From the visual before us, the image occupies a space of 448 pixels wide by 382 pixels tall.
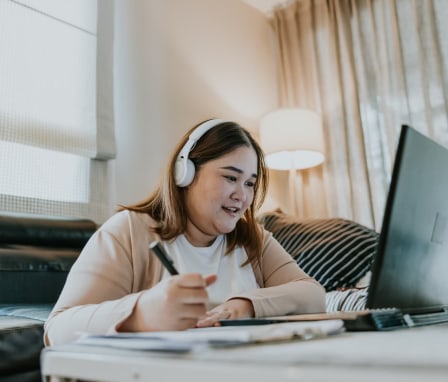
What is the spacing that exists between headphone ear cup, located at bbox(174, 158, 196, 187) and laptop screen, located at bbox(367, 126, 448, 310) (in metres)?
0.59

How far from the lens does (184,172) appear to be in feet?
3.79

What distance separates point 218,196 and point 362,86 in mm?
1983

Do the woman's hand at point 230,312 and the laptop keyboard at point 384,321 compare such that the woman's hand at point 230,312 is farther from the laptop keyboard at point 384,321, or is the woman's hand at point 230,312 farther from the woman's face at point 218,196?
the woman's face at point 218,196

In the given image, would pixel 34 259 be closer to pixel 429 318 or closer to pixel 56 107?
pixel 56 107

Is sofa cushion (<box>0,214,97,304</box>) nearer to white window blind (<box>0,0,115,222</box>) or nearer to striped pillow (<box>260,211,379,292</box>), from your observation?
white window blind (<box>0,0,115,222</box>)

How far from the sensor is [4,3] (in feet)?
6.81

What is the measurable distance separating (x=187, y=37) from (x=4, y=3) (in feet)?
3.47

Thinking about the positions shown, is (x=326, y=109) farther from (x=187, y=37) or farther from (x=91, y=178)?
(x=91, y=178)

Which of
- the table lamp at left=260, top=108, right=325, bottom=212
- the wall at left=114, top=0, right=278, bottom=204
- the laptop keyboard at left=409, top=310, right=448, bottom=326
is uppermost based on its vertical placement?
the wall at left=114, top=0, right=278, bottom=204

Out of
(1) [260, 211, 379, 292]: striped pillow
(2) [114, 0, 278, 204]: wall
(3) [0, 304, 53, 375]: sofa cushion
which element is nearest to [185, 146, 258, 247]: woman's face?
(3) [0, 304, 53, 375]: sofa cushion

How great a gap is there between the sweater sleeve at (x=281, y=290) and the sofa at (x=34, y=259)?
625 millimetres

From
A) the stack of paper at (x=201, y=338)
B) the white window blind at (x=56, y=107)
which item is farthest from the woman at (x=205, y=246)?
the white window blind at (x=56, y=107)

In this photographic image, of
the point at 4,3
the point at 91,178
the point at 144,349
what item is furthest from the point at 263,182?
the point at 4,3

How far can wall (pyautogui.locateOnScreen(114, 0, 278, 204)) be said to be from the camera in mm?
2488
